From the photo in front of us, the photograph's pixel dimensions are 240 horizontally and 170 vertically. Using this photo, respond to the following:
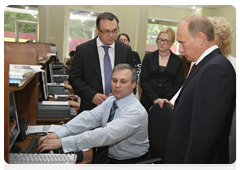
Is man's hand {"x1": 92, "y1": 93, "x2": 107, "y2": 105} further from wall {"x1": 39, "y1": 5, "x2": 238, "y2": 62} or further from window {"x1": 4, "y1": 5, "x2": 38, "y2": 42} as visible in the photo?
window {"x1": 4, "y1": 5, "x2": 38, "y2": 42}

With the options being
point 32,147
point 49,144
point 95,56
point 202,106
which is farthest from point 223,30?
point 32,147

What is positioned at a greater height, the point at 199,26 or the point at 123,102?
the point at 199,26

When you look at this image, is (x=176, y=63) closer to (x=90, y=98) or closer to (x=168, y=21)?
(x=90, y=98)

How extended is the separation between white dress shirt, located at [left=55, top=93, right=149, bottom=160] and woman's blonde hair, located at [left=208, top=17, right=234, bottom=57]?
78 cm

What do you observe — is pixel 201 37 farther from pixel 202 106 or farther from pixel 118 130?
pixel 118 130

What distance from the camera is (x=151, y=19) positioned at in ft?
39.3

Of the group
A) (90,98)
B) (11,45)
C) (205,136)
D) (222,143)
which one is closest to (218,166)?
(222,143)

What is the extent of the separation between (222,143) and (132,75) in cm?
84

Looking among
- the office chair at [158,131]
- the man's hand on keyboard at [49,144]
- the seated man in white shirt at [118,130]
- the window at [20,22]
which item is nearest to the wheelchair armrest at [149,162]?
the office chair at [158,131]

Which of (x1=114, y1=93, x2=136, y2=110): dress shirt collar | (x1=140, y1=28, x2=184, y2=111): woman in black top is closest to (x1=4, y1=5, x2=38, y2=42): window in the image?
(x1=140, y1=28, x2=184, y2=111): woman in black top

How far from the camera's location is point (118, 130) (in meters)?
1.57

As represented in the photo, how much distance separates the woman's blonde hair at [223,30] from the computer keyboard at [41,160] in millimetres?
1310

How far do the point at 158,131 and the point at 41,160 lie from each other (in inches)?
33.4

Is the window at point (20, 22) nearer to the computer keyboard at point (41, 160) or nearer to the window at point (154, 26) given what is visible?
the window at point (154, 26)
